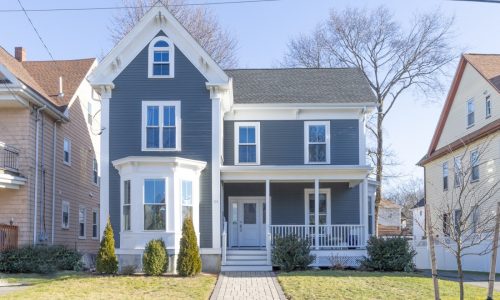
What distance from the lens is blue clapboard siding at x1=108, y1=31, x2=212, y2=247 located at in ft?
66.7

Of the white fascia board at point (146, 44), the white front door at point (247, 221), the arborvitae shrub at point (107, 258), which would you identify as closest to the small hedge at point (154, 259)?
the arborvitae shrub at point (107, 258)

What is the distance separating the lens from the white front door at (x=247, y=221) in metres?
23.4

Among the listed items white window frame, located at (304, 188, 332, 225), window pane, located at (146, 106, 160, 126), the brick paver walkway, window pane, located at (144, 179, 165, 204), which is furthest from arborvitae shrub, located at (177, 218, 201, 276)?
white window frame, located at (304, 188, 332, 225)

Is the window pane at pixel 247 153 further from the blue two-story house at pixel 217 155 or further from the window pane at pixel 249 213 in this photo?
the window pane at pixel 249 213

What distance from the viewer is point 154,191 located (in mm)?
19219

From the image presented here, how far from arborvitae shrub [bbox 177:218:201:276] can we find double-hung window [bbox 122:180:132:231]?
2383 millimetres

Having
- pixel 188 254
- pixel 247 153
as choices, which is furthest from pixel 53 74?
pixel 188 254

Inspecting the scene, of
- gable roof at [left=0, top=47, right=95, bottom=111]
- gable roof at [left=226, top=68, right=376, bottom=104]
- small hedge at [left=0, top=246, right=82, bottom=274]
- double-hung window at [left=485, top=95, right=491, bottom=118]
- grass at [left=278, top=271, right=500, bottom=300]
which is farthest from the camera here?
double-hung window at [left=485, top=95, right=491, bottom=118]

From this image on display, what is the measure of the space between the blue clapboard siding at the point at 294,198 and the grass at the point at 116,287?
6.23 m

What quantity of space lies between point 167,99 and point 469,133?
15.1 m

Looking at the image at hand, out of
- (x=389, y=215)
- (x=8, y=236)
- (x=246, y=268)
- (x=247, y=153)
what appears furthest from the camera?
(x=389, y=215)

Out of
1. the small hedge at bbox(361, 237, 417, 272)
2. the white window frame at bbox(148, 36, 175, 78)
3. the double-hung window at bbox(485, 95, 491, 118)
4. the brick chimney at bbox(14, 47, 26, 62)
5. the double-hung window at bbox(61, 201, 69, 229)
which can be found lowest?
the small hedge at bbox(361, 237, 417, 272)

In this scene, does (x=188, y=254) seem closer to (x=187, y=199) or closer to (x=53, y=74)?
(x=187, y=199)

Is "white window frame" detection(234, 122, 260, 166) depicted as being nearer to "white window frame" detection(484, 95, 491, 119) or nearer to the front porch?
the front porch
